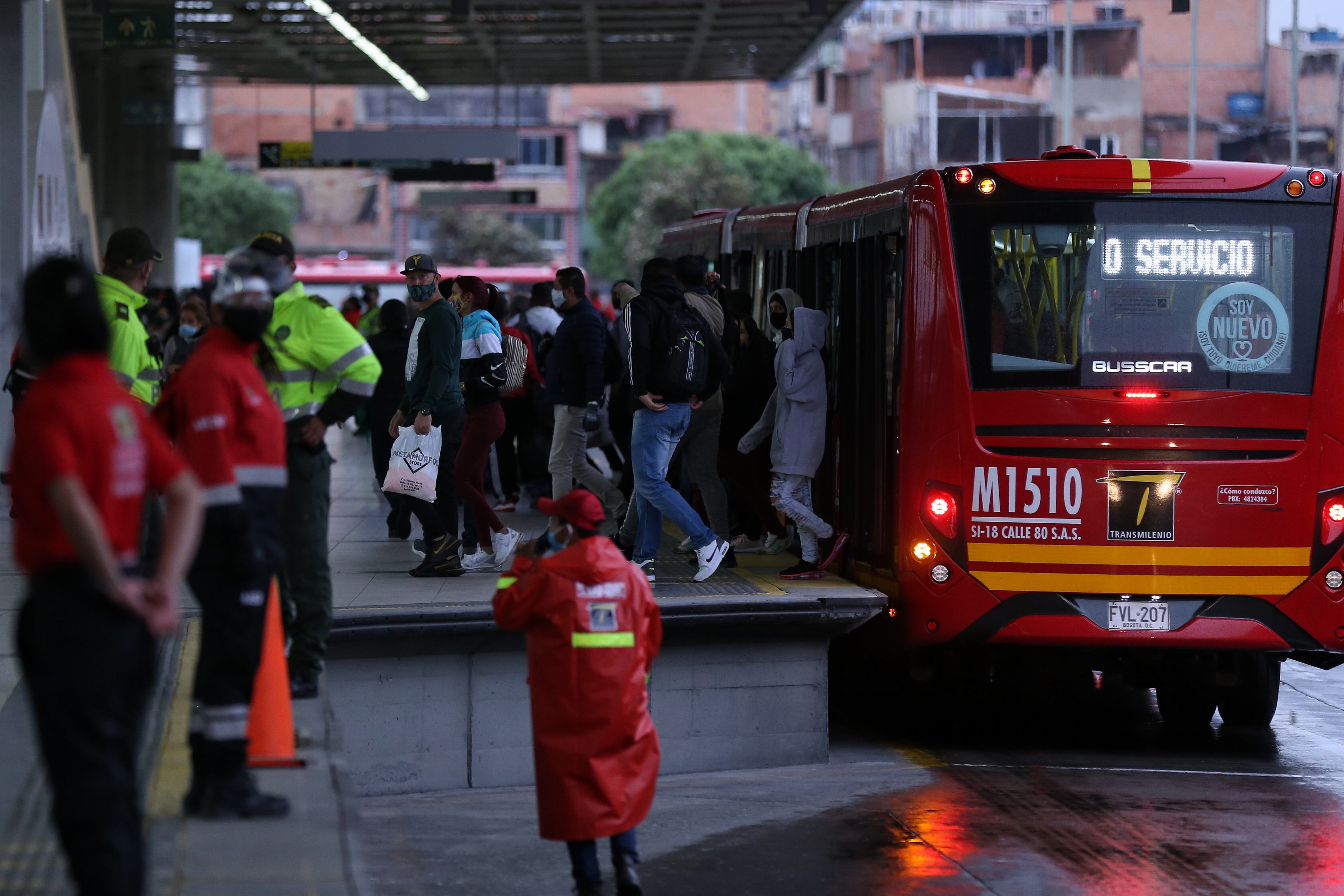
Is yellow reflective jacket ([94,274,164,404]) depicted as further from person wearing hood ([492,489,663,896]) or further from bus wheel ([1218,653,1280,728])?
bus wheel ([1218,653,1280,728])

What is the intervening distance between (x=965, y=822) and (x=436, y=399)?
3.59m

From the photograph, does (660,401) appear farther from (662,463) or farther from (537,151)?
(537,151)

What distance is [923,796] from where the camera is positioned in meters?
8.38

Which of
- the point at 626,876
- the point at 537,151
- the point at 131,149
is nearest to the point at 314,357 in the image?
the point at 626,876

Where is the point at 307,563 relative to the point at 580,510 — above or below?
below

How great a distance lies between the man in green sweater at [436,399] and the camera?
31.2ft

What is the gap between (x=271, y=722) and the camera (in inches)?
233

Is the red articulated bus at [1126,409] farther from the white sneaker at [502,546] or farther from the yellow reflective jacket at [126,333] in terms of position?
the yellow reflective jacket at [126,333]

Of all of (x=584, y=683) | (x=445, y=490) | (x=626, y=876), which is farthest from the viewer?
(x=445, y=490)

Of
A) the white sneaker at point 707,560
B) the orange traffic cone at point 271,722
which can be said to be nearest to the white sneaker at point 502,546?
the white sneaker at point 707,560

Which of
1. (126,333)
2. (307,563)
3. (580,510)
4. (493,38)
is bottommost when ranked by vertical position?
(307,563)

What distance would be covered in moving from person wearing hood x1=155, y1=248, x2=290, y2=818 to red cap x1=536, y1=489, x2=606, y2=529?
1.18 meters

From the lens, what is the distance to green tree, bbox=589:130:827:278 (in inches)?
2950

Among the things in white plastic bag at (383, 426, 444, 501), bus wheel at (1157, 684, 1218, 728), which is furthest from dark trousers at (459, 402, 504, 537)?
bus wheel at (1157, 684, 1218, 728)
